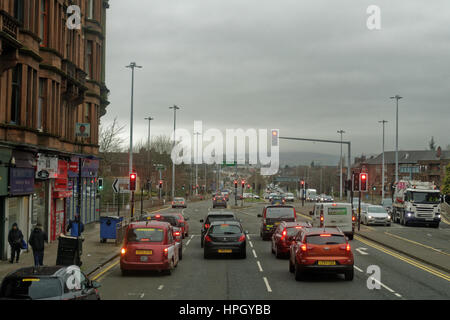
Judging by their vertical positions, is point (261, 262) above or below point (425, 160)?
below

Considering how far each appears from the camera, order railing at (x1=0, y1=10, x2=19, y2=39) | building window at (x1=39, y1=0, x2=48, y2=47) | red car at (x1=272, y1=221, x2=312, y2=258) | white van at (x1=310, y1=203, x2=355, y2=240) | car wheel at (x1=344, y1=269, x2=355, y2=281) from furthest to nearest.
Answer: white van at (x1=310, y1=203, x2=355, y2=240)
building window at (x1=39, y1=0, x2=48, y2=47)
red car at (x1=272, y1=221, x2=312, y2=258)
railing at (x1=0, y1=10, x2=19, y2=39)
car wheel at (x1=344, y1=269, x2=355, y2=281)

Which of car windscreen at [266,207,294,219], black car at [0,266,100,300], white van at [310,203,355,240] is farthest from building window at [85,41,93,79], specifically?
black car at [0,266,100,300]

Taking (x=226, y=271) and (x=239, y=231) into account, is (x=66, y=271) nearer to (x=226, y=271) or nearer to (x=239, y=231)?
(x=226, y=271)

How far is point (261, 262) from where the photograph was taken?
21.7m

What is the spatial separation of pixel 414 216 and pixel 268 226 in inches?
734

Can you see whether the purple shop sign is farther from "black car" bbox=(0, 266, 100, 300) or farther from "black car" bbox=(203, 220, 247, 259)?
"black car" bbox=(0, 266, 100, 300)

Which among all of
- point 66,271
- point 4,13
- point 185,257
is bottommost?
point 185,257

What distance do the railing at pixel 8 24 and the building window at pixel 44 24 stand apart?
17.6ft

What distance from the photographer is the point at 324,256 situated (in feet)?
53.7

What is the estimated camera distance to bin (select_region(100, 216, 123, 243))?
28.0 metres

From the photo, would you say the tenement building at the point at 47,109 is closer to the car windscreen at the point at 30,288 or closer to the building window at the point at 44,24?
the building window at the point at 44,24

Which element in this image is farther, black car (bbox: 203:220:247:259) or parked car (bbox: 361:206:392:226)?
parked car (bbox: 361:206:392:226)

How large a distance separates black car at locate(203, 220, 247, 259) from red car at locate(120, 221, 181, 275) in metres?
4.10
